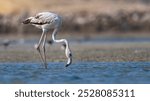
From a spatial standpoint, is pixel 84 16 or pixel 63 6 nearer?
pixel 84 16

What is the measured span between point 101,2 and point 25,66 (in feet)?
104

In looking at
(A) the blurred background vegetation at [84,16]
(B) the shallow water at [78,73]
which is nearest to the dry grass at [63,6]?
(A) the blurred background vegetation at [84,16]

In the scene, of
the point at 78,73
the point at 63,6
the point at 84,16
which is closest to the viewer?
the point at 78,73

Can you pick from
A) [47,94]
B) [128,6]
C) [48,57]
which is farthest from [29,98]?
[128,6]

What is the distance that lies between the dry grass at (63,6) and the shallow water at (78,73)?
27354 mm

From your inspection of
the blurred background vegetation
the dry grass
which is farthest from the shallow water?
the dry grass

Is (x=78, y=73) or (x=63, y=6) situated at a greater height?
(x=63, y=6)

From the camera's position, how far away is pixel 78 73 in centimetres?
1814

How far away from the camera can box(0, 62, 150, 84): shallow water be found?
1677 cm

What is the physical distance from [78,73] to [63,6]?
31.6 m

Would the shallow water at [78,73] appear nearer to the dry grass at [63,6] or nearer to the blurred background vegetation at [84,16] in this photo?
the blurred background vegetation at [84,16]

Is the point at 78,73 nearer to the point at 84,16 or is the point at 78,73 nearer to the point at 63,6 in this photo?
the point at 84,16

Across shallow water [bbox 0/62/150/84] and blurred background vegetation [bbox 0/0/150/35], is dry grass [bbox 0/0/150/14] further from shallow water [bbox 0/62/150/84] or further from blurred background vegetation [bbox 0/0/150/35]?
shallow water [bbox 0/62/150/84]

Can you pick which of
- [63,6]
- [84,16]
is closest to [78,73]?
[84,16]
